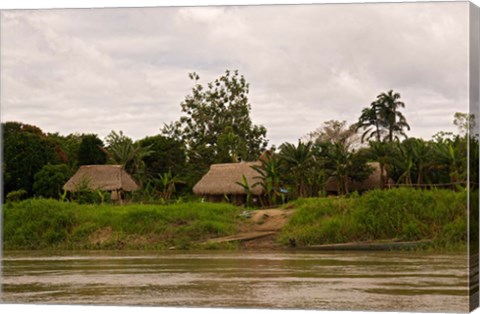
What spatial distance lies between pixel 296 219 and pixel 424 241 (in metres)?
1.43

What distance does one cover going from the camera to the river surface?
9.00 metres

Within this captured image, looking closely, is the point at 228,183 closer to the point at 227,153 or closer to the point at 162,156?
the point at 227,153

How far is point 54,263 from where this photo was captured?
11.6 m

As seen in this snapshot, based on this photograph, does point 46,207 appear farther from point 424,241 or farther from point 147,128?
point 424,241

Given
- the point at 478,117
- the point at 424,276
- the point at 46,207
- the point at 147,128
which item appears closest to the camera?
the point at 478,117

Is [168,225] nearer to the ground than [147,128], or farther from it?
nearer to the ground

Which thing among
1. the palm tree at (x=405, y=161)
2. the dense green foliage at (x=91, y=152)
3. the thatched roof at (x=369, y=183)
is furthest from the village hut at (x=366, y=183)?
the dense green foliage at (x=91, y=152)

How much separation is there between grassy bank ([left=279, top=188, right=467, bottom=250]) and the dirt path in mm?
103

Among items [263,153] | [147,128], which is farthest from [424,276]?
[147,128]

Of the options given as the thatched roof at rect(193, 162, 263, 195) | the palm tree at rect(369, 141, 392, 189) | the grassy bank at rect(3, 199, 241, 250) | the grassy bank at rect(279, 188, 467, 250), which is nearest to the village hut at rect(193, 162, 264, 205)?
the thatched roof at rect(193, 162, 263, 195)

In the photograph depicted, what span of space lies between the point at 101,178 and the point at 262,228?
1.75 m

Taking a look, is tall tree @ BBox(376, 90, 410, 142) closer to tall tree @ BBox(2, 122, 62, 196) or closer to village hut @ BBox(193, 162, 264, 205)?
village hut @ BBox(193, 162, 264, 205)

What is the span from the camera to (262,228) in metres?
11.1

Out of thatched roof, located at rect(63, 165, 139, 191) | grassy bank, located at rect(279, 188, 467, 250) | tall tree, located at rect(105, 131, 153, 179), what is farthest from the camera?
thatched roof, located at rect(63, 165, 139, 191)
